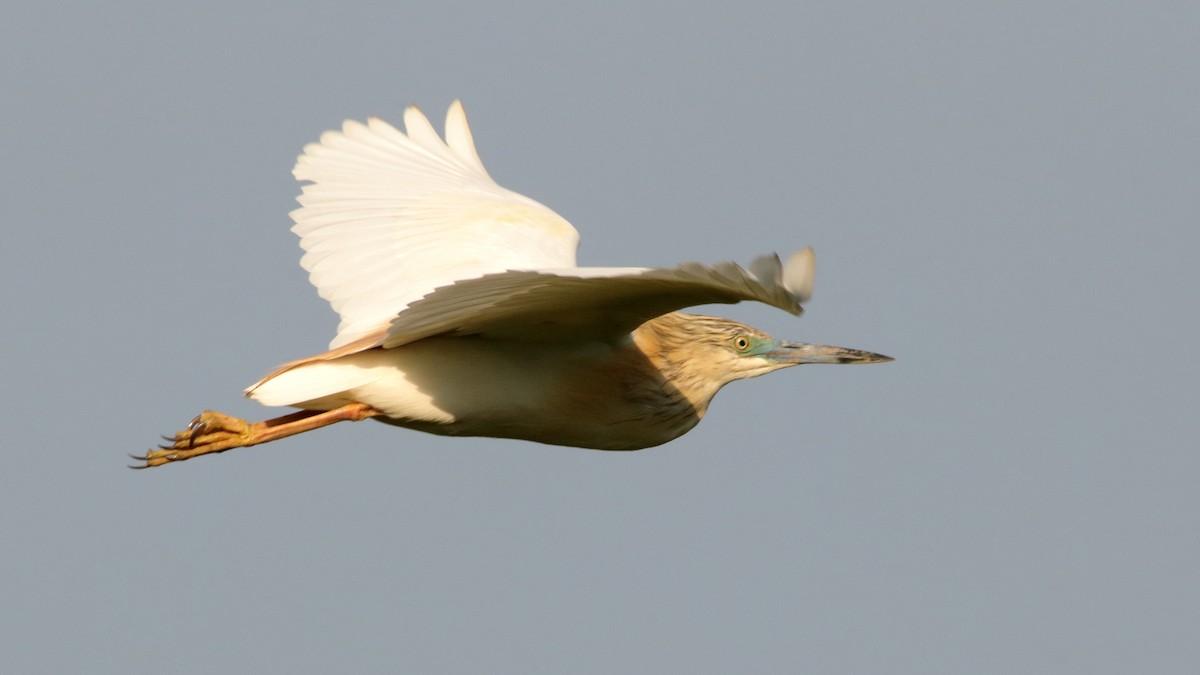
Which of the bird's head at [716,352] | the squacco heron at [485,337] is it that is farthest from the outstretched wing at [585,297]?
the bird's head at [716,352]

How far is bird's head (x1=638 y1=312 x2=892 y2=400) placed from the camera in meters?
9.07

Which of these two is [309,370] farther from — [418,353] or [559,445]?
[559,445]

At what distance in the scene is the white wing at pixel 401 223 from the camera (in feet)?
30.4

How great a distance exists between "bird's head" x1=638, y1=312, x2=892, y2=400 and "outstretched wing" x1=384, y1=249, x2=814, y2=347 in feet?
2.02

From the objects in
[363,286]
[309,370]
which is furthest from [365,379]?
[363,286]

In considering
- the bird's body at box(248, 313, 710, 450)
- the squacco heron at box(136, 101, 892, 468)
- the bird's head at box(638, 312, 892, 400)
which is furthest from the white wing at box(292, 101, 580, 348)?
the bird's head at box(638, 312, 892, 400)

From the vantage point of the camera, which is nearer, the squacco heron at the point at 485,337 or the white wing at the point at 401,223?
the squacco heron at the point at 485,337

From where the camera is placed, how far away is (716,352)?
9.28 m

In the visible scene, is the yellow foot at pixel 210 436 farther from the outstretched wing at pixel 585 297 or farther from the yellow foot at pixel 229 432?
the outstretched wing at pixel 585 297

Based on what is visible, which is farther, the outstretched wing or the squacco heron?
the squacco heron

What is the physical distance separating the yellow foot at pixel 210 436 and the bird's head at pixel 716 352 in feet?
6.59

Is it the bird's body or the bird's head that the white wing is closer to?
the bird's body

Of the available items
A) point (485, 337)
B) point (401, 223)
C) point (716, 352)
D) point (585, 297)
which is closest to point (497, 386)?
point (485, 337)

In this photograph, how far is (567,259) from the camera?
31.2 ft
